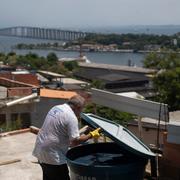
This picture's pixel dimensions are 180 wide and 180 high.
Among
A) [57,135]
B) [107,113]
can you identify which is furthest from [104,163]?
[107,113]

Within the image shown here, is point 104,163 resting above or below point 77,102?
below

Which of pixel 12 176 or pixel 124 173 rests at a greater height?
pixel 124 173

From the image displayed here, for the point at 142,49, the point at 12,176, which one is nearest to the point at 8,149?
the point at 12,176

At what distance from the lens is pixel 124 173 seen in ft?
11.8

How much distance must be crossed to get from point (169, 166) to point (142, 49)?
171468 mm

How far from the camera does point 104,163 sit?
3.78 meters

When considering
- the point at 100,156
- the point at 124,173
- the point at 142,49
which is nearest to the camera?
the point at 124,173

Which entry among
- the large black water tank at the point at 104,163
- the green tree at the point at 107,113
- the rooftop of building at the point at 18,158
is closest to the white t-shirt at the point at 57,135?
the large black water tank at the point at 104,163

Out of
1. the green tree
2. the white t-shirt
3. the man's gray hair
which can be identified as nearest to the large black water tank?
the white t-shirt

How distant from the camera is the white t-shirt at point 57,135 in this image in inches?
161

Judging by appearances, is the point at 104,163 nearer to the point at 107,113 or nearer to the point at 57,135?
the point at 57,135

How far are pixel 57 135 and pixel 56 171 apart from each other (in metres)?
0.34

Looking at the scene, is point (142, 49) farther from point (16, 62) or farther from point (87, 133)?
point (87, 133)

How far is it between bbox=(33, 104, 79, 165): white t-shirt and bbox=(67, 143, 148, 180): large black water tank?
158 millimetres
